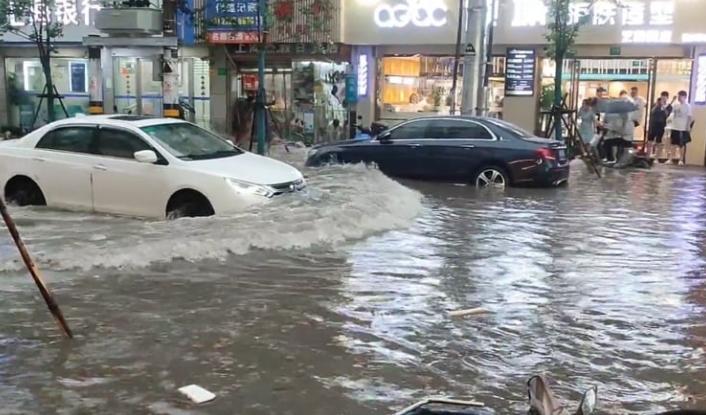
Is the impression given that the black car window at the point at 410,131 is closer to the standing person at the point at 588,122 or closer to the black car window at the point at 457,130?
the black car window at the point at 457,130

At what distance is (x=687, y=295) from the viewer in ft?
23.4

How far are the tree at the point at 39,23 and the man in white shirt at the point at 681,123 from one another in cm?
1615

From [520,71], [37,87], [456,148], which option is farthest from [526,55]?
[37,87]

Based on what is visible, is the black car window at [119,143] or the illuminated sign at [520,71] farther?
the illuminated sign at [520,71]

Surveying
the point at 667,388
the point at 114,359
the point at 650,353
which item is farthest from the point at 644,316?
the point at 114,359

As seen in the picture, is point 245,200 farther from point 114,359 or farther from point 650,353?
point 650,353

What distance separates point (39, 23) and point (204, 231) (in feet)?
51.3

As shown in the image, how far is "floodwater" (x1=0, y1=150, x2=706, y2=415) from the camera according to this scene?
483cm

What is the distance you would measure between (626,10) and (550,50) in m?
2.43

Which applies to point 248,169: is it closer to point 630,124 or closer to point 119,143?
point 119,143

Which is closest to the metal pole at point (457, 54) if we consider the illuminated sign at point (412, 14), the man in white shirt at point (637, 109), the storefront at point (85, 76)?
the illuminated sign at point (412, 14)

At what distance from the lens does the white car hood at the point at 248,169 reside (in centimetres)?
969

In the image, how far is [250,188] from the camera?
9.55 metres

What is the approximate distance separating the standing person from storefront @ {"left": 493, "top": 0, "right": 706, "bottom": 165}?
6.27ft
